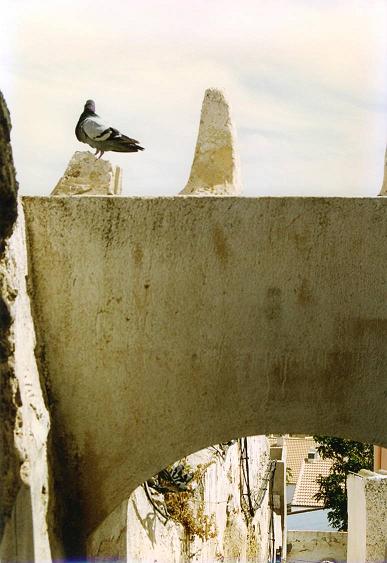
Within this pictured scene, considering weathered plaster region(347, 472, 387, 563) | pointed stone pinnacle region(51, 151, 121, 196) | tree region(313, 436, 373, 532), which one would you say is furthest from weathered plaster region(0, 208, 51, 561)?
tree region(313, 436, 373, 532)

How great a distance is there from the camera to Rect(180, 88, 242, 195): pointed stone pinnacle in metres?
4.36

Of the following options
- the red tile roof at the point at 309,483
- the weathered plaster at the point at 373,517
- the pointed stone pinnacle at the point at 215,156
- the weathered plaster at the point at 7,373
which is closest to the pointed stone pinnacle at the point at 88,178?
the pointed stone pinnacle at the point at 215,156

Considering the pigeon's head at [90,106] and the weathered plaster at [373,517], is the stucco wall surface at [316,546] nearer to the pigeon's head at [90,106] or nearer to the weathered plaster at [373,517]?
the weathered plaster at [373,517]

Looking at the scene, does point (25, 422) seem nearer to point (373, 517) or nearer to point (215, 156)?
point (215, 156)

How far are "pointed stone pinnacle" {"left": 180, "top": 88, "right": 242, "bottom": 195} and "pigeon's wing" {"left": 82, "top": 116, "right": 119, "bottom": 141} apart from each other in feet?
1.31

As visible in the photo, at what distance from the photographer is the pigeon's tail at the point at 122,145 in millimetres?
4402

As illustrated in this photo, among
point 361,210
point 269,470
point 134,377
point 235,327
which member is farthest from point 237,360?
point 269,470

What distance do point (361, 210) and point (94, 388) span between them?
137 cm

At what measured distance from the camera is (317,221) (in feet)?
13.5

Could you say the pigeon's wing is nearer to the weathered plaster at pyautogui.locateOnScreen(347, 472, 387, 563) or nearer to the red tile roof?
the weathered plaster at pyautogui.locateOnScreen(347, 472, 387, 563)

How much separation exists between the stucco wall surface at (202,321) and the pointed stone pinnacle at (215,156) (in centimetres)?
26

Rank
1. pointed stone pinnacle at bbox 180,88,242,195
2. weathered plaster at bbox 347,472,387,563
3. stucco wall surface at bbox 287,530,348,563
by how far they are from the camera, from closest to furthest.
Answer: pointed stone pinnacle at bbox 180,88,242,195
weathered plaster at bbox 347,472,387,563
stucco wall surface at bbox 287,530,348,563

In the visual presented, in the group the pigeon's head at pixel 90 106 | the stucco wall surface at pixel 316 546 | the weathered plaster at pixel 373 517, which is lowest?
the weathered plaster at pixel 373 517

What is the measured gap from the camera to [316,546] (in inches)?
740
